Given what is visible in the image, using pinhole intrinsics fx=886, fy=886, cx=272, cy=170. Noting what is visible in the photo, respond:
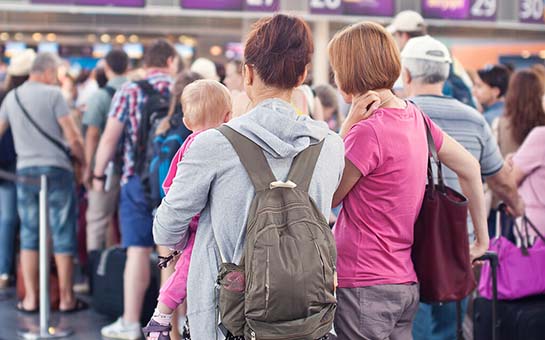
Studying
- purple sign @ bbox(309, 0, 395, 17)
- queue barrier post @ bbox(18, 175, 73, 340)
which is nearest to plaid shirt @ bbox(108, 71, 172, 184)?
queue barrier post @ bbox(18, 175, 73, 340)

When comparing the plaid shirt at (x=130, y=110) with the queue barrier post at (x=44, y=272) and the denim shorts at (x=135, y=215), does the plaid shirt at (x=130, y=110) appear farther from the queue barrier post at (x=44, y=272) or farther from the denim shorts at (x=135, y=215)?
the queue barrier post at (x=44, y=272)

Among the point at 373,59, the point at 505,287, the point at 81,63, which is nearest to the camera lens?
the point at 373,59

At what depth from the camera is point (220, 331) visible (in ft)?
8.31

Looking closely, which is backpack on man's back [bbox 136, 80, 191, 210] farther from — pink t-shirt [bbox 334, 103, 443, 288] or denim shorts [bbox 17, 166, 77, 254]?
pink t-shirt [bbox 334, 103, 443, 288]

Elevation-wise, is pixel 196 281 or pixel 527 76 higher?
pixel 527 76

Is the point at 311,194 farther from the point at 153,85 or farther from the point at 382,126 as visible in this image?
the point at 153,85

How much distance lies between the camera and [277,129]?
2.53 meters

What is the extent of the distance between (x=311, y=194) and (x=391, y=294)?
533 mm

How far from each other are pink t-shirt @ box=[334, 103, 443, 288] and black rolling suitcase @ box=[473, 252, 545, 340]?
113 cm

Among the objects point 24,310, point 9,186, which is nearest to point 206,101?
point 24,310

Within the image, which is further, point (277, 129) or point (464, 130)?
point (464, 130)

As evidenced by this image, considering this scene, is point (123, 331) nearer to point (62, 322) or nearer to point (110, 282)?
point (110, 282)

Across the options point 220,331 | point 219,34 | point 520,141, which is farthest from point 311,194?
point 219,34

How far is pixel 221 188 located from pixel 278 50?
433mm
